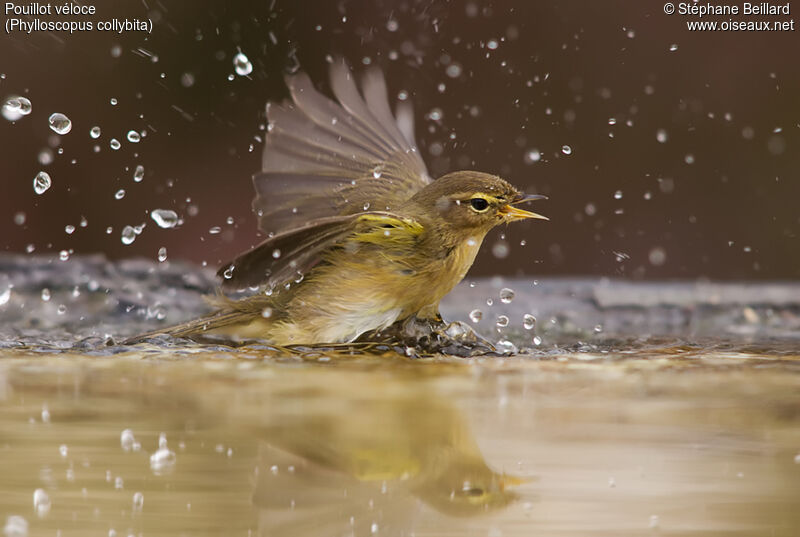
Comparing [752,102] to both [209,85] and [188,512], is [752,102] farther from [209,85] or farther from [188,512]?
[188,512]

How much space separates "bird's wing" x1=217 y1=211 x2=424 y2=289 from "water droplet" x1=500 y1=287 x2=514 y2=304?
104 centimetres

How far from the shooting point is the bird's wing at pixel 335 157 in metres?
5.45

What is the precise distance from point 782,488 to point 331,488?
3.02 ft

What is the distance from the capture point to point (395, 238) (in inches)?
189

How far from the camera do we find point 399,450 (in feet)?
8.23

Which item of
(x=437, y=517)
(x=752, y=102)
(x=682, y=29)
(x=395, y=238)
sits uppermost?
(x=682, y=29)

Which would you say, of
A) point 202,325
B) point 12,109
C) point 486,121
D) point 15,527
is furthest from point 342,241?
point 486,121

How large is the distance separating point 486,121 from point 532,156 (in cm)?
58

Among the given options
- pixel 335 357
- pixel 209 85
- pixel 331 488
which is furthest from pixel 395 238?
pixel 209 85

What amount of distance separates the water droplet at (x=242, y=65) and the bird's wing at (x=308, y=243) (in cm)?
457

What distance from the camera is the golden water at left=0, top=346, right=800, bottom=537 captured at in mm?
2041

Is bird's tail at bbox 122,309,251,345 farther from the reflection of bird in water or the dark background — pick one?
the dark background

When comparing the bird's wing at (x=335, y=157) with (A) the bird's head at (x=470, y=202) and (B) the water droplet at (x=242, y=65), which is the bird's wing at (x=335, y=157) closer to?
(A) the bird's head at (x=470, y=202)

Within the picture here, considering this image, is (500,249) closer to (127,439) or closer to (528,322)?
(528,322)
